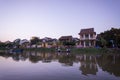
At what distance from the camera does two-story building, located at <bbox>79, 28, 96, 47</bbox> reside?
5756 cm

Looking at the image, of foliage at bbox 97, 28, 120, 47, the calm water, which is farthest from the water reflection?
foliage at bbox 97, 28, 120, 47

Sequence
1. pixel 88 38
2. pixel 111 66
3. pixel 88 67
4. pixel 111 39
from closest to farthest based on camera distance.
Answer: pixel 88 67 → pixel 111 66 → pixel 111 39 → pixel 88 38

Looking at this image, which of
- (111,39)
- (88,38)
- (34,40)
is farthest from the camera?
(34,40)

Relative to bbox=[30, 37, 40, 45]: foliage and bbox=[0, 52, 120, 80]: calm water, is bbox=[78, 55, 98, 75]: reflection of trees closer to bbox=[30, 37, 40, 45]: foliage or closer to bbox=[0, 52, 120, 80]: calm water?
bbox=[0, 52, 120, 80]: calm water

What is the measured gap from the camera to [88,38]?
2292 inches

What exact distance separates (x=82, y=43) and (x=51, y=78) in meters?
46.8

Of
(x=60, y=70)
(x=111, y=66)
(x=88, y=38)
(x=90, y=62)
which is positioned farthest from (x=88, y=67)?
(x=88, y=38)

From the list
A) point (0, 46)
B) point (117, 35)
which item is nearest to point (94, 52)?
point (117, 35)

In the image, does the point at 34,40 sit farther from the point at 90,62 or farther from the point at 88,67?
the point at 88,67

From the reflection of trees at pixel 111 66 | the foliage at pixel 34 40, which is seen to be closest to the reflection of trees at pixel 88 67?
the reflection of trees at pixel 111 66

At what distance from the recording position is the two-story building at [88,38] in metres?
57.6

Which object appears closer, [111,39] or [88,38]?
[111,39]

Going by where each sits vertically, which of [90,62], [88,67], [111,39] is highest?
[111,39]

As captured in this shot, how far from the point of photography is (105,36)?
5616 centimetres
